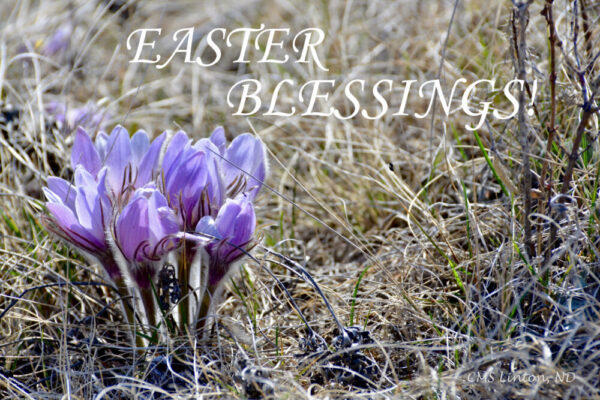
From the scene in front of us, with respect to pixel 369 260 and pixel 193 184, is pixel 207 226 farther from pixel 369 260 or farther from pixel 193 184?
pixel 369 260

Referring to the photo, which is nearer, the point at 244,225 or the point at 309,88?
the point at 244,225

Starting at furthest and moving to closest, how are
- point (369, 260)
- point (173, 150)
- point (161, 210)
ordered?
point (369, 260) < point (173, 150) < point (161, 210)

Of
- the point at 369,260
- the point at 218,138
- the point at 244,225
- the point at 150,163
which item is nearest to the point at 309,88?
the point at 369,260

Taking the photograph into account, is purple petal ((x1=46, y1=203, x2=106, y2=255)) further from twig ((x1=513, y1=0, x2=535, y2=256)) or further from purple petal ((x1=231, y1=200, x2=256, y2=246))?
twig ((x1=513, y1=0, x2=535, y2=256))

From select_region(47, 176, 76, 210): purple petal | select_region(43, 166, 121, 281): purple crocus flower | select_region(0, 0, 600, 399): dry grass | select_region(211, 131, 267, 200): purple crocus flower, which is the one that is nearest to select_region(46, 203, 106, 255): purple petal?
select_region(43, 166, 121, 281): purple crocus flower

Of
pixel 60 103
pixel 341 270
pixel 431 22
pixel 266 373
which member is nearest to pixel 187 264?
pixel 266 373

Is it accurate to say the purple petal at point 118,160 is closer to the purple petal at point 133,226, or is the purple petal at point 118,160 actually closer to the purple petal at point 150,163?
the purple petal at point 150,163

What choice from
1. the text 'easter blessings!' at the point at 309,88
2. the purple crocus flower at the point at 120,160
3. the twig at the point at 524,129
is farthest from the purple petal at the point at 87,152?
the twig at the point at 524,129
